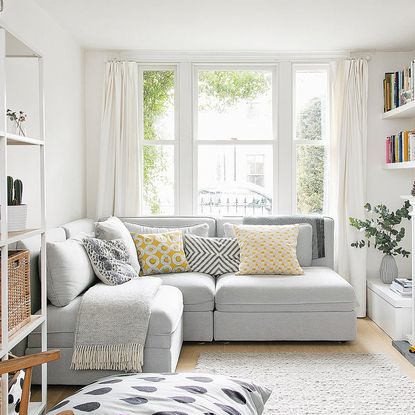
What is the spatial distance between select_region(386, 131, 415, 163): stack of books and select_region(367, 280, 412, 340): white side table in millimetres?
1166

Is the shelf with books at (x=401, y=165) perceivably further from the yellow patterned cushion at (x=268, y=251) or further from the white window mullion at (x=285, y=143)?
the yellow patterned cushion at (x=268, y=251)

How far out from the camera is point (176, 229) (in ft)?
17.1

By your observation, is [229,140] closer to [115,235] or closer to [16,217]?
[115,235]

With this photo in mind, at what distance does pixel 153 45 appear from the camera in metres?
5.32

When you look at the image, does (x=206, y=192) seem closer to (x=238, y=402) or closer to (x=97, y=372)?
(x=97, y=372)

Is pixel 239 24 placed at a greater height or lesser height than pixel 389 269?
greater

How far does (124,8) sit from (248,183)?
2252 millimetres

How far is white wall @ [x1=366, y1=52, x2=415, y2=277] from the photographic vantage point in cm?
A: 552

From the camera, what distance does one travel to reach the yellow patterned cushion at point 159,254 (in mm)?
4789

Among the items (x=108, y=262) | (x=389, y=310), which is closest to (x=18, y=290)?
(x=108, y=262)

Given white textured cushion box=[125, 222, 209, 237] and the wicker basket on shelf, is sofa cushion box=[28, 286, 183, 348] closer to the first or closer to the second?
the wicker basket on shelf

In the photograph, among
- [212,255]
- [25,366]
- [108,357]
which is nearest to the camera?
[25,366]

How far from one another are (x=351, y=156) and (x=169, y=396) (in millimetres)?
3683

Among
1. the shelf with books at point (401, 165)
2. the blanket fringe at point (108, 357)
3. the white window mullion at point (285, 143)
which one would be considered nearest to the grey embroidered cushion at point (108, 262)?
the blanket fringe at point (108, 357)
